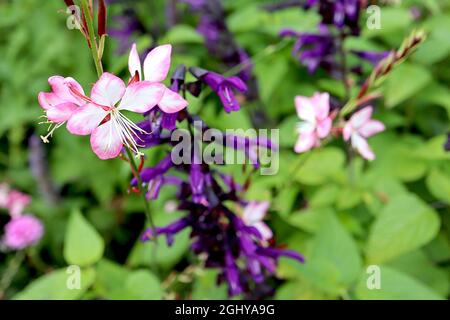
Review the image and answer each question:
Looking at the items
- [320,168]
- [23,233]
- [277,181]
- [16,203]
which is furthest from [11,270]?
[320,168]

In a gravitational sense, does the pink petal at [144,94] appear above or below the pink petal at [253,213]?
above

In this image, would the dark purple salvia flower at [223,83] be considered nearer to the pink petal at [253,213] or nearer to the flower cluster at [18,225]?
the pink petal at [253,213]

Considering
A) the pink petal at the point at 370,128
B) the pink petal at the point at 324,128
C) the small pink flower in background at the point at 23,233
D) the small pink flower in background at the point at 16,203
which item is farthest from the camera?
the small pink flower in background at the point at 16,203

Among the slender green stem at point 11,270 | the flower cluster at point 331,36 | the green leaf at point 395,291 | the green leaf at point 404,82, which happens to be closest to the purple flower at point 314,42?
the flower cluster at point 331,36

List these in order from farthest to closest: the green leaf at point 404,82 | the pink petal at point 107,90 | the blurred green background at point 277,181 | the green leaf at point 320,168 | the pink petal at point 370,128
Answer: the green leaf at point 404,82 → the green leaf at point 320,168 → the blurred green background at point 277,181 → the pink petal at point 370,128 → the pink petal at point 107,90

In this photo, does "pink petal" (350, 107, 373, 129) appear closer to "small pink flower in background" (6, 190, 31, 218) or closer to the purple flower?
the purple flower

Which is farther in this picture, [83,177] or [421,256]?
[83,177]

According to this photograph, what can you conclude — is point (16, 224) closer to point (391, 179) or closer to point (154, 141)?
point (154, 141)
